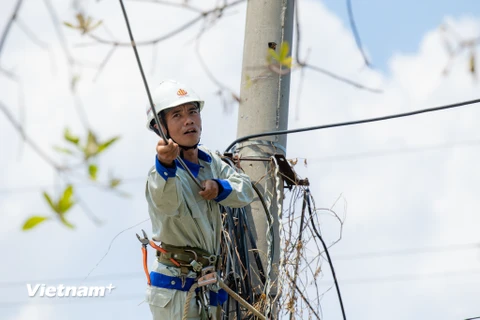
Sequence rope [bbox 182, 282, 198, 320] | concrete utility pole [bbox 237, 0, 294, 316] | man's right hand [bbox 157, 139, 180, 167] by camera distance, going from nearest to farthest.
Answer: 1. man's right hand [bbox 157, 139, 180, 167]
2. rope [bbox 182, 282, 198, 320]
3. concrete utility pole [bbox 237, 0, 294, 316]

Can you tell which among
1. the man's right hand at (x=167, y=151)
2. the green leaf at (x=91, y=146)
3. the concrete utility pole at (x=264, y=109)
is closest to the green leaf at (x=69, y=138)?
the green leaf at (x=91, y=146)

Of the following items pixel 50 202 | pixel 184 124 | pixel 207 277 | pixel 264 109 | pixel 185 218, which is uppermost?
pixel 264 109

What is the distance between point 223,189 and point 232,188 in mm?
66

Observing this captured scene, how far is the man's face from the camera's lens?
4477mm

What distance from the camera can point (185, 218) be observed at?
4.39 metres

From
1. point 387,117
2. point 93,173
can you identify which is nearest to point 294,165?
point 387,117

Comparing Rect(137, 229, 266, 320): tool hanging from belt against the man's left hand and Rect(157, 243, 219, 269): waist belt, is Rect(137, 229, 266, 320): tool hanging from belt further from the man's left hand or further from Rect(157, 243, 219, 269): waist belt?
the man's left hand

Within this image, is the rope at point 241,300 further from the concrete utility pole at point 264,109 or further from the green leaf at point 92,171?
the green leaf at point 92,171

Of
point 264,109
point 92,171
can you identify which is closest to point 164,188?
point 264,109

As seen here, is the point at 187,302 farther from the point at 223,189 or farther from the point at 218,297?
the point at 223,189

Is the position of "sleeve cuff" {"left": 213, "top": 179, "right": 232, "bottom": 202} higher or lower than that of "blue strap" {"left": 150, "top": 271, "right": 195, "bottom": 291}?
higher

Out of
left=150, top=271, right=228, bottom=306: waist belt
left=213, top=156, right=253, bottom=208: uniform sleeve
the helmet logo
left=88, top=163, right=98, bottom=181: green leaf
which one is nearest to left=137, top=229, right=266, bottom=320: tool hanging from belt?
left=150, top=271, right=228, bottom=306: waist belt

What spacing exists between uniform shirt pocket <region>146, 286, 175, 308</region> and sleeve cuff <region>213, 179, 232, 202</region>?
0.50m

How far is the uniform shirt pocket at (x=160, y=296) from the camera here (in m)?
4.39
